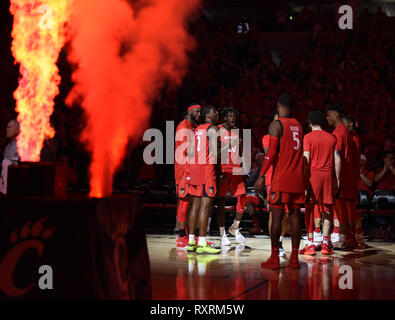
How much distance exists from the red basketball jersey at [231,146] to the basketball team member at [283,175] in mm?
1930

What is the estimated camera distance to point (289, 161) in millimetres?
7547

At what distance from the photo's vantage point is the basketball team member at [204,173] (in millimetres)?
8805

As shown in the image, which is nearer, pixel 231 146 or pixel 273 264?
pixel 273 264

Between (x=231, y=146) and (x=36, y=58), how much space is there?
4.72 metres

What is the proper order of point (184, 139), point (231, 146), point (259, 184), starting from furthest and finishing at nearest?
point (231, 146) < point (184, 139) < point (259, 184)

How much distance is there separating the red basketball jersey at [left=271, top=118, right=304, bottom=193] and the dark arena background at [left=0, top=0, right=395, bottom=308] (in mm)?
46

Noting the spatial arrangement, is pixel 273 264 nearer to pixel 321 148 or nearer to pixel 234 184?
pixel 321 148

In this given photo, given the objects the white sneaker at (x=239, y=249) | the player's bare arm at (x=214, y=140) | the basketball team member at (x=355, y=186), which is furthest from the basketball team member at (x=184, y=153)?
the basketball team member at (x=355, y=186)

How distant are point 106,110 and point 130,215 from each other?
1.36m

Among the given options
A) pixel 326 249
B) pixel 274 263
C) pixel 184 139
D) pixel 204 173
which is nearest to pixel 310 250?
pixel 326 249

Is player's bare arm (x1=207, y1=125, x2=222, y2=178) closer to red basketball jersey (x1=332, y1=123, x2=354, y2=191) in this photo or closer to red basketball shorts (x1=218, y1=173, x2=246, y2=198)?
red basketball shorts (x1=218, y1=173, x2=246, y2=198)

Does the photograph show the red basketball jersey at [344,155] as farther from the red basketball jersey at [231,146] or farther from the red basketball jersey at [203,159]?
the red basketball jersey at [203,159]

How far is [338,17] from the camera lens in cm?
1728

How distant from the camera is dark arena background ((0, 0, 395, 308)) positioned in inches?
167
